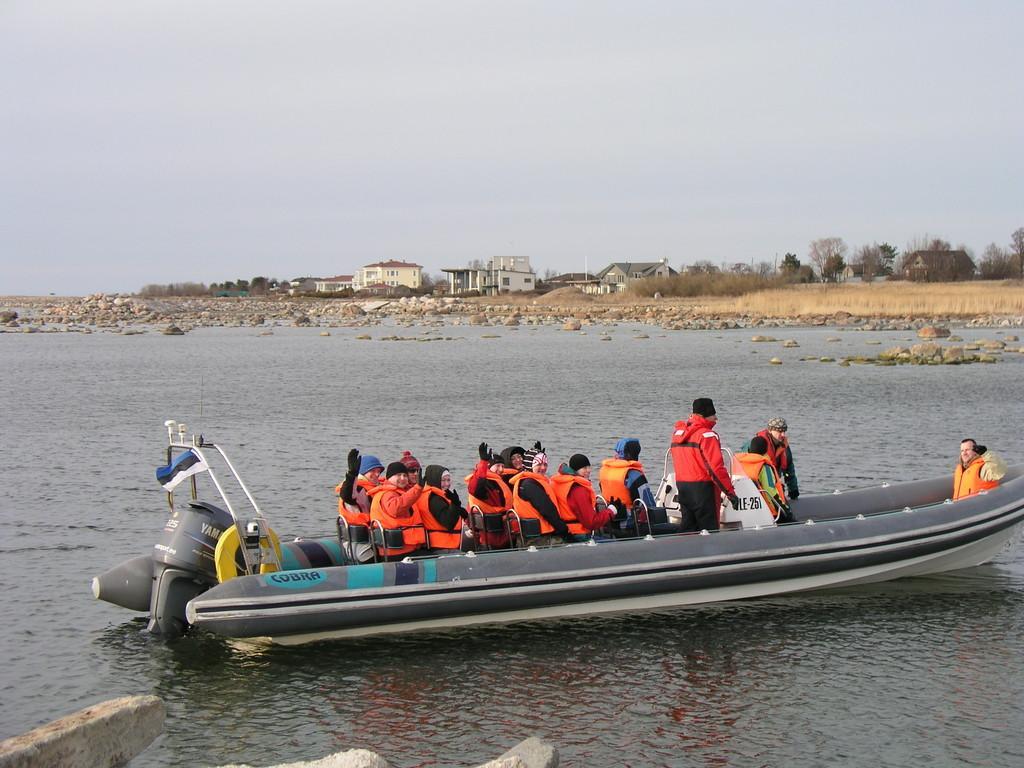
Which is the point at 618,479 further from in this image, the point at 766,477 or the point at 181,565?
the point at 181,565

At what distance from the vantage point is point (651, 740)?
833 cm

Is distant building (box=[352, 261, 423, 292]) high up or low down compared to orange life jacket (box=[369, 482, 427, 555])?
up

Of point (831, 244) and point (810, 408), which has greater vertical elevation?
point (831, 244)

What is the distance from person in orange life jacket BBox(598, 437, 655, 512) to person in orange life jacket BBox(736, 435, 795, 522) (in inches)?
48.5

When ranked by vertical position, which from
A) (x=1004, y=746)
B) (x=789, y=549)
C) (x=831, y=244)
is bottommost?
(x=1004, y=746)

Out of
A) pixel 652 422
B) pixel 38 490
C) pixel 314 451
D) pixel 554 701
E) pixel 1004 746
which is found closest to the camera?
pixel 1004 746

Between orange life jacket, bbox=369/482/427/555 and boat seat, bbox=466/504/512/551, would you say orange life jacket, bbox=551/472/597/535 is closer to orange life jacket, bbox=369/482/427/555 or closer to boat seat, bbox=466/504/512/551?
boat seat, bbox=466/504/512/551

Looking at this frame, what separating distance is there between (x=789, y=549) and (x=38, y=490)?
12.3 meters

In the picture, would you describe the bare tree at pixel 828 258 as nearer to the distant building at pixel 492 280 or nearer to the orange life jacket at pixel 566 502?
the distant building at pixel 492 280

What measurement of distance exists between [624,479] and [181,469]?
13.8ft

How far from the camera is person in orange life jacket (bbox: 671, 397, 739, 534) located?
10.8m

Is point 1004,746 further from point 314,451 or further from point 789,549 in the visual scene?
point 314,451

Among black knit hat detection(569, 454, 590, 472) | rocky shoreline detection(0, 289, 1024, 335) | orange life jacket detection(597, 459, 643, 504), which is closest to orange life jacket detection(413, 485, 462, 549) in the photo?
black knit hat detection(569, 454, 590, 472)

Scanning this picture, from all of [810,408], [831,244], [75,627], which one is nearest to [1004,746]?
[75,627]
